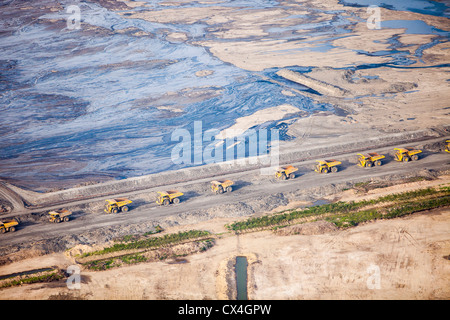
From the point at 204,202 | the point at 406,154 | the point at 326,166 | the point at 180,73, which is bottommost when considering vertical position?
the point at 204,202

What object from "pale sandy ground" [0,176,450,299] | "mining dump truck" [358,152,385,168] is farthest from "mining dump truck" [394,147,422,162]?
"pale sandy ground" [0,176,450,299]

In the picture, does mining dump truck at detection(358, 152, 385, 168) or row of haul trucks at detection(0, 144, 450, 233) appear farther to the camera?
mining dump truck at detection(358, 152, 385, 168)

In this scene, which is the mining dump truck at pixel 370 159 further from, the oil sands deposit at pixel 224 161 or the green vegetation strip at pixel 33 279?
the green vegetation strip at pixel 33 279

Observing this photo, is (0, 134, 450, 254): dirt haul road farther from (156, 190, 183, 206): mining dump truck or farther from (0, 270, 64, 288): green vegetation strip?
(0, 270, 64, 288): green vegetation strip

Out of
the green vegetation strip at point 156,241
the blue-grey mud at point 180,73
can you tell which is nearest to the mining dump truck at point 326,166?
the blue-grey mud at point 180,73

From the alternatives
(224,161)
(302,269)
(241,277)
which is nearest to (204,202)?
(224,161)

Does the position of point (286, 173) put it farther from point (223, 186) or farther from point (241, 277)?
point (241, 277)
